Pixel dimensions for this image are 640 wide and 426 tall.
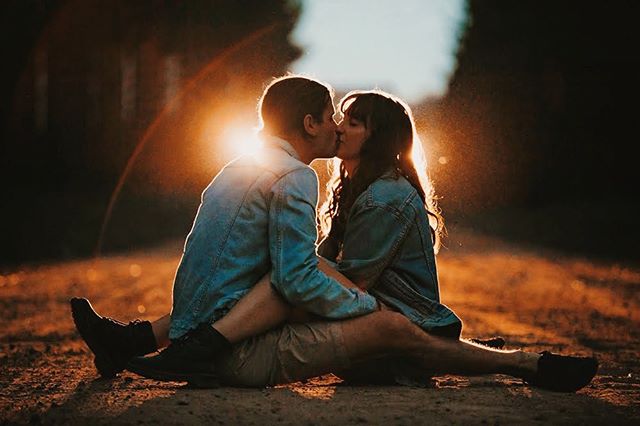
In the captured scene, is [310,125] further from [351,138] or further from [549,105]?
[549,105]

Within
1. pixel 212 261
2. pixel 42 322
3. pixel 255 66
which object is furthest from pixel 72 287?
pixel 255 66

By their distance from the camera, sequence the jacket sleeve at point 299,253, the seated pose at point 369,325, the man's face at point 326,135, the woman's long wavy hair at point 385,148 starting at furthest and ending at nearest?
the woman's long wavy hair at point 385,148 → the man's face at point 326,135 → the seated pose at point 369,325 → the jacket sleeve at point 299,253

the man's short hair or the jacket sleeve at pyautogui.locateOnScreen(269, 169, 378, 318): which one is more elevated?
the man's short hair

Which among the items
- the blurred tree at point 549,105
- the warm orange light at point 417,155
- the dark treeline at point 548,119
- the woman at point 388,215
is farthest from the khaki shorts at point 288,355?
the blurred tree at point 549,105

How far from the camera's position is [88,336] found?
4637mm

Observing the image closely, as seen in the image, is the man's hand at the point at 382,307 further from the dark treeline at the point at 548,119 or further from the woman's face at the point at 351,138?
the dark treeline at the point at 548,119

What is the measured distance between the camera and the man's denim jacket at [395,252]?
4.58 meters

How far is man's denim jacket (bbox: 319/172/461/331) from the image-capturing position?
458cm

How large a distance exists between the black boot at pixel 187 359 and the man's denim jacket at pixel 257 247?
0.29 feet

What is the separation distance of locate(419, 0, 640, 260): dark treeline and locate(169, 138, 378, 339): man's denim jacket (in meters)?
22.5

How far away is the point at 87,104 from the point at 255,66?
15.6 feet

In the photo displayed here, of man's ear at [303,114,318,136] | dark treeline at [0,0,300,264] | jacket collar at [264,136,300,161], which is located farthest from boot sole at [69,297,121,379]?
dark treeline at [0,0,300,264]

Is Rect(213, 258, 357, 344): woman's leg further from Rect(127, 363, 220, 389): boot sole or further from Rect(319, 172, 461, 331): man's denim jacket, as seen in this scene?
Rect(319, 172, 461, 331): man's denim jacket

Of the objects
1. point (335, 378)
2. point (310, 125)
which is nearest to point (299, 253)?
point (310, 125)
